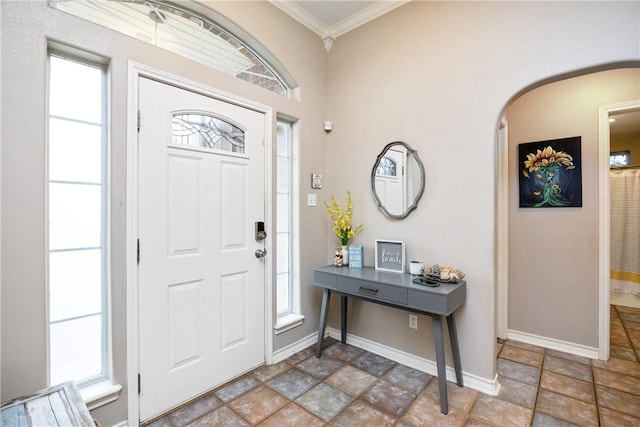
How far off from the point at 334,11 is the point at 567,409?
132 inches

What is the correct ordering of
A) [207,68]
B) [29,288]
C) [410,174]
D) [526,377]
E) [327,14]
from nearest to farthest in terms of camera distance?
[29,288] → [207,68] → [526,377] → [410,174] → [327,14]

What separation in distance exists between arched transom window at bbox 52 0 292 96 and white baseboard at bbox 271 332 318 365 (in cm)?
223

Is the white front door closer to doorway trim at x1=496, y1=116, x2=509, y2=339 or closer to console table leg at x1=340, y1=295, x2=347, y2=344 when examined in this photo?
console table leg at x1=340, y1=295, x2=347, y2=344

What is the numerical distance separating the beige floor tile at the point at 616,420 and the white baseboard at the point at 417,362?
529 millimetres

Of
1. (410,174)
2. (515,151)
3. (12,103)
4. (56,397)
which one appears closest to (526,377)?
(410,174)

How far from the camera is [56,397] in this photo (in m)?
1.19

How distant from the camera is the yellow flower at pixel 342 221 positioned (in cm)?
262

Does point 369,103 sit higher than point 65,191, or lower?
higher

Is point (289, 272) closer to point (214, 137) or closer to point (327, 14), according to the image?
point (214, 137)

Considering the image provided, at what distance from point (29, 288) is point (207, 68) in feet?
5.15

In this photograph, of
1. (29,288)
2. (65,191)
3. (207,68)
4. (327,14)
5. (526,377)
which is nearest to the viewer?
(29,288)

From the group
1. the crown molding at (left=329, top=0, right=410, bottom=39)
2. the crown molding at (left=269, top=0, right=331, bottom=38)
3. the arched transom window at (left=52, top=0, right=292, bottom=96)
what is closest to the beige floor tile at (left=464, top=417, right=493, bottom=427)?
the arched transom window at (left=52, top=0, right=292, bottom=96)

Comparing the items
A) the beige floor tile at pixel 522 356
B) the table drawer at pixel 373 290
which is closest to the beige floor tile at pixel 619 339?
the beige floor tile at pixel 522 356

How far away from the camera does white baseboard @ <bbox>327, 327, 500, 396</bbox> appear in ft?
6.47
